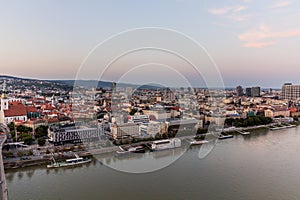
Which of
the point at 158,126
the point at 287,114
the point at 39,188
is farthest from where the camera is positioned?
the point at 287,114

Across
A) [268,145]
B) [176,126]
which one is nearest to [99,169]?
[176,126]

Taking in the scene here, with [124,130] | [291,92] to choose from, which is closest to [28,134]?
[124,130]

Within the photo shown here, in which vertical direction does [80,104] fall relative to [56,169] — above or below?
above

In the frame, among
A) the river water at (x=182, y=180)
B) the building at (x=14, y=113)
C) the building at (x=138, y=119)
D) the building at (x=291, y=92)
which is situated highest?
the building at (x=291, y=92)

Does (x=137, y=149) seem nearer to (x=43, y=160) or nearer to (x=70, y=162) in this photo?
(x=70, y=162)

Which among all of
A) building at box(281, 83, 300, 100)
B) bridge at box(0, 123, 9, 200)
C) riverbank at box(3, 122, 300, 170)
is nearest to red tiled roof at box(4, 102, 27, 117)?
bridge at box(0, 123, 9, 200)

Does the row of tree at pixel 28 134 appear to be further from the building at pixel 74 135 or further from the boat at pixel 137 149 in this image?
the boat at pixel 137 149

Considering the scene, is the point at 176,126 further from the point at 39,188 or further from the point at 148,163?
the point at 39,188

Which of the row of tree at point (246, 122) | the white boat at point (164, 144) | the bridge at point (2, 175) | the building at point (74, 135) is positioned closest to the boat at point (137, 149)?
the white boat at point (164, 144)
